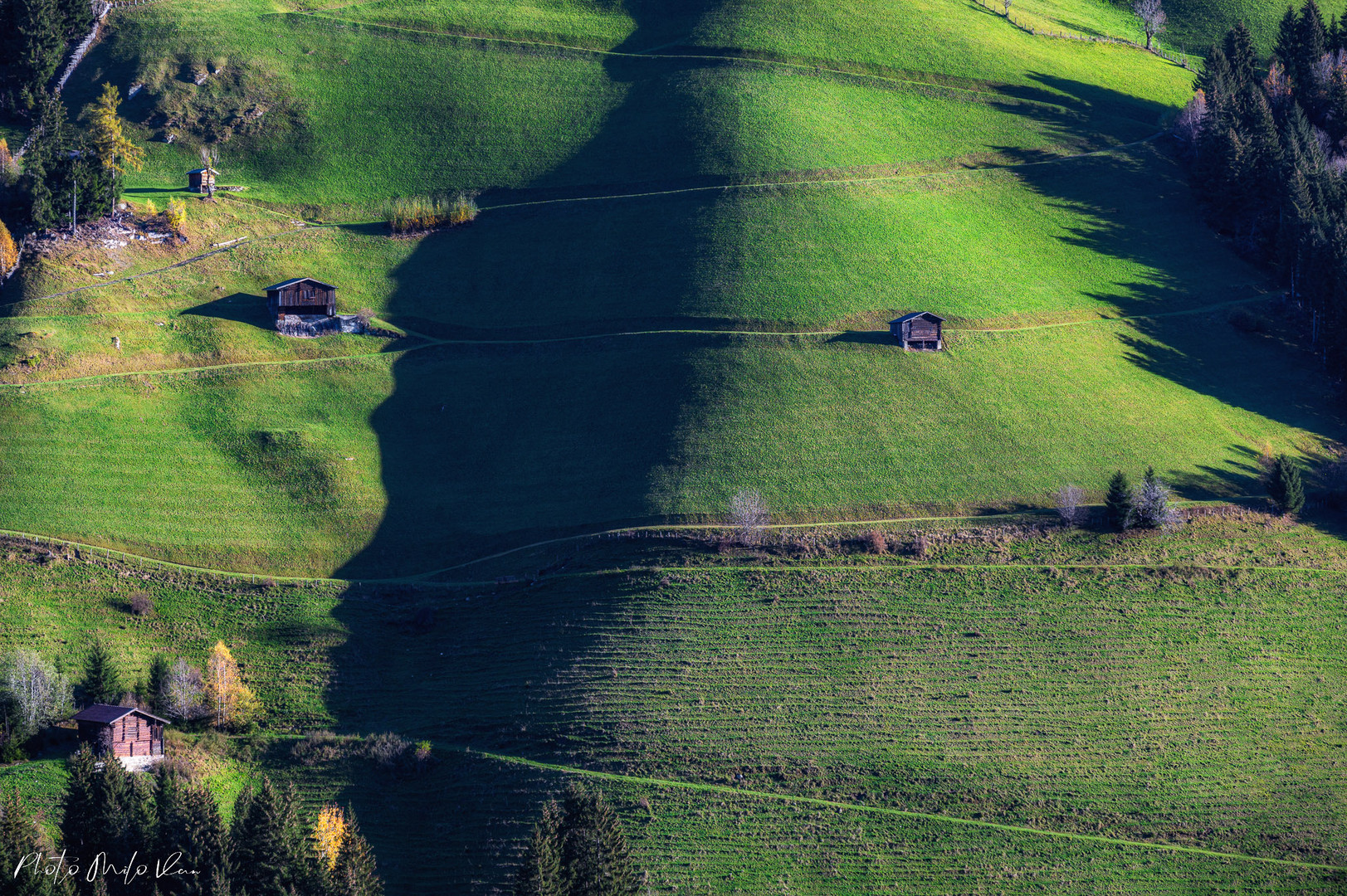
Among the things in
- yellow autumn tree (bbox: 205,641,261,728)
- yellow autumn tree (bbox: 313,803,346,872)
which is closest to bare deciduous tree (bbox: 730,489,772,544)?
yellow autumn tree (bbox: 313,803,346,872)

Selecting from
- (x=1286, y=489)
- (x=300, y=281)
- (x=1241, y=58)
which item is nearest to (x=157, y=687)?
(x=300, y=281)

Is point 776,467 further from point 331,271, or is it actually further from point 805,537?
point 331,271

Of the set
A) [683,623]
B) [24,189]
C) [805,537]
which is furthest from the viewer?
[24,189]

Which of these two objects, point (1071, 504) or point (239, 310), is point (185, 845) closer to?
point (239, 310)

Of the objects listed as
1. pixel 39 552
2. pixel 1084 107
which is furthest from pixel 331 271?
pixel 1084 107

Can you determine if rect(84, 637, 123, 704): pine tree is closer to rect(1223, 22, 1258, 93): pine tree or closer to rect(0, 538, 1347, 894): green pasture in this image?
rect(0, 538, 1347, 894): green pasture

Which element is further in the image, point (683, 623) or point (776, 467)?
point (776, 467)
